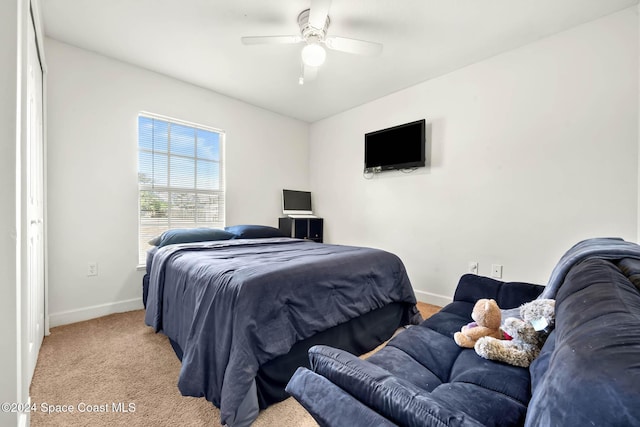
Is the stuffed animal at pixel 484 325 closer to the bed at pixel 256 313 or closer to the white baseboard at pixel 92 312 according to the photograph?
the bed at pixel 256 313

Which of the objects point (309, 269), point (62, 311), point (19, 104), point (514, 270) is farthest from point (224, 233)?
point (514, 270)

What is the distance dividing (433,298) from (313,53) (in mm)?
2820

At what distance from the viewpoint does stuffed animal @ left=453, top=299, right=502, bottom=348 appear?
124 centimetres

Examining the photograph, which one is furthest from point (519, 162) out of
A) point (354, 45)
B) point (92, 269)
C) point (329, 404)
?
point (92, 269)

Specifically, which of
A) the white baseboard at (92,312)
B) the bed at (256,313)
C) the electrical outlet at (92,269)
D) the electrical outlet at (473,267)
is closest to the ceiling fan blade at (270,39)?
the bed at (256,313)

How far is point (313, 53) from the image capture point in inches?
82.3

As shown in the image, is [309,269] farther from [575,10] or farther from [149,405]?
[575,10]

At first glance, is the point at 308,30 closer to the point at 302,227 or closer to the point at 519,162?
the point at 519,162

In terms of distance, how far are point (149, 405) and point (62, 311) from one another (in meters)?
1.77

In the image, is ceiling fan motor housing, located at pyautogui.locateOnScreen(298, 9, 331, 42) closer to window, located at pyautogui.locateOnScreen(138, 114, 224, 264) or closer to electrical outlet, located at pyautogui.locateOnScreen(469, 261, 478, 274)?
window, located at pyautogui.locateOnScreen(138, 114, 224, 264)

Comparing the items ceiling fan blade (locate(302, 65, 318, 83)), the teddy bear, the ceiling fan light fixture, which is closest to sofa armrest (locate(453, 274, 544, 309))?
the teddy bear

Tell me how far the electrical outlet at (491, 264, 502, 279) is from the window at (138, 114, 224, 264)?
127 inches

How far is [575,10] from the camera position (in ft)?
6.74

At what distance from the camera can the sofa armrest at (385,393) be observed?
0.56 m
